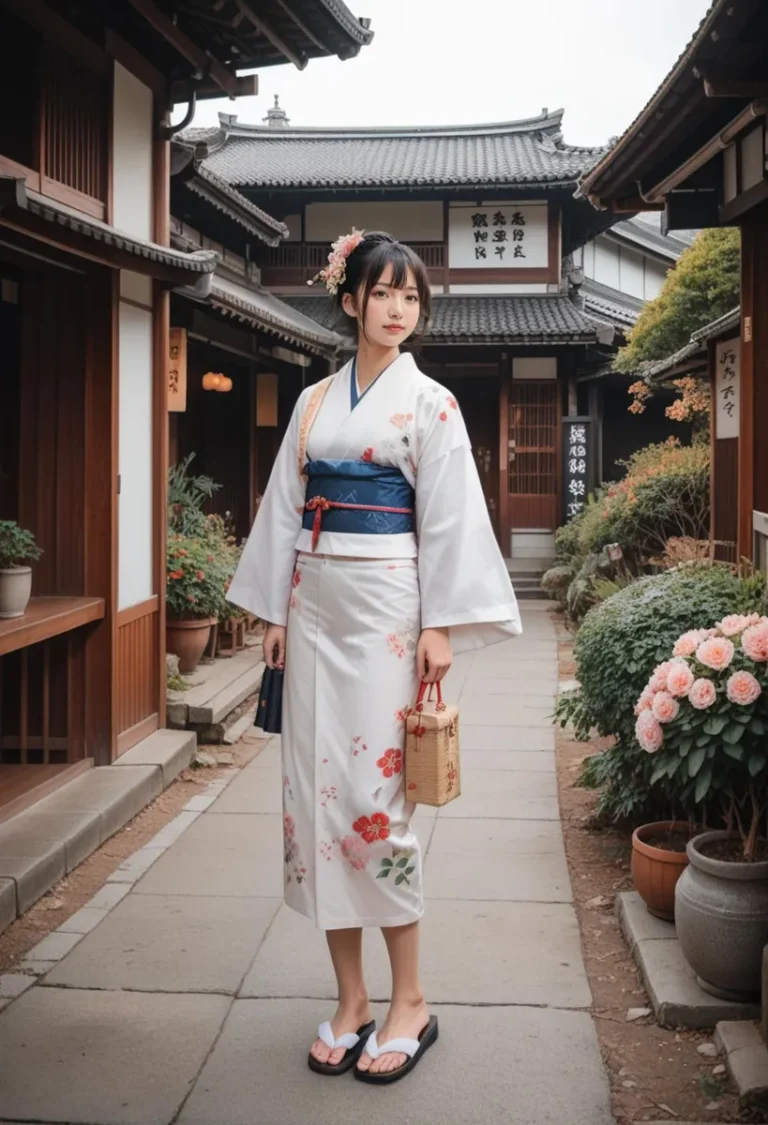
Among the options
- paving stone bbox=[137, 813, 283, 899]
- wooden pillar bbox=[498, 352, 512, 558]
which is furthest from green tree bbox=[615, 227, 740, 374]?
paving stone bbox=[137, 813, 283, 899]

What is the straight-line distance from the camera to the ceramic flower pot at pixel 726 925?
3.56m

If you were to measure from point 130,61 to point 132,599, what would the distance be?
9.94ft

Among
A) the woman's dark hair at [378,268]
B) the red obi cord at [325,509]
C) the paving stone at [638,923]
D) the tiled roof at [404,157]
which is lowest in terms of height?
the paving stone at [638,923]

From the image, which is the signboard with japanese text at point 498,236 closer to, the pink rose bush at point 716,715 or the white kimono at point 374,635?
the pink rose bush at point 716,715

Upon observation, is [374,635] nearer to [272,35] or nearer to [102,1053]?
[102,1053]

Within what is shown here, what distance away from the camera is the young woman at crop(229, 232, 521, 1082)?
3312 millimetres

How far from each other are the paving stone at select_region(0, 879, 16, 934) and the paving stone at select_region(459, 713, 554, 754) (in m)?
3.67

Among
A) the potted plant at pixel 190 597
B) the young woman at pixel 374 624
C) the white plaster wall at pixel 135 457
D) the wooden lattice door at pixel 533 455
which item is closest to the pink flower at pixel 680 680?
the young woman at pixel 374 624

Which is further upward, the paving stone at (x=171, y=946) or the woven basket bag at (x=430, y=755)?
the woven basket bag at (x=430, y=755)

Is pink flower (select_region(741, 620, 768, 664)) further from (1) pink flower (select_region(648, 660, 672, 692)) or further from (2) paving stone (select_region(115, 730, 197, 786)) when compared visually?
(2) paving stone (select_region(115, 730, 197, 786))

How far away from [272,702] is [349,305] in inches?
47.3

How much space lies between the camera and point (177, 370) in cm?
1017

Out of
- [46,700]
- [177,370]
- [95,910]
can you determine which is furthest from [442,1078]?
[177,370]

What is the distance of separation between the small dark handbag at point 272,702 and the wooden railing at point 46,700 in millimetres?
2992
